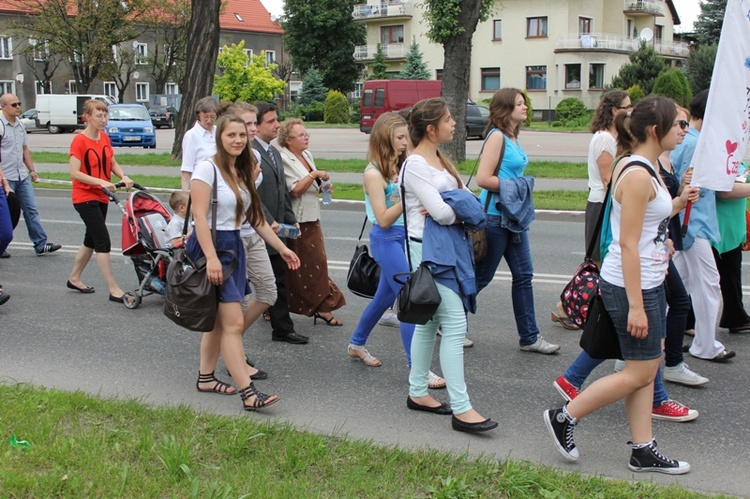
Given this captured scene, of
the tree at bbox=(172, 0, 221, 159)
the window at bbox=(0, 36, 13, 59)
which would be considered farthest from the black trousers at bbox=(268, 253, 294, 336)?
the window at bbox=(0, 36, 13, 59)

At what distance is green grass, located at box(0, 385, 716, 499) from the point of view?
11.8 ft

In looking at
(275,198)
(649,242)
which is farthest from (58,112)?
(649,242)

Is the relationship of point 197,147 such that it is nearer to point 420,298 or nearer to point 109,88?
point 420,298

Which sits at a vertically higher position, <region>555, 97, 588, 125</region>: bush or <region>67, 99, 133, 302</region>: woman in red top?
<region>555, 97, 588, 125</region>: bush

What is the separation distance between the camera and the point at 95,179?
7594 mm

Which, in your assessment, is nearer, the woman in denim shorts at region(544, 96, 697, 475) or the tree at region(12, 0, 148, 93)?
the woman in denim shorts at region(544, 96, 697, 475)

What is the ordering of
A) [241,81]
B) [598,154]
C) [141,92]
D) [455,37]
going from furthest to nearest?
1. [141,92]
2. [241,81]
3. [455,37]
4. [598,154]

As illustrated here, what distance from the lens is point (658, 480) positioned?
3.90 metres

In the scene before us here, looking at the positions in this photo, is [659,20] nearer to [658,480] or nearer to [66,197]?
[66,197]

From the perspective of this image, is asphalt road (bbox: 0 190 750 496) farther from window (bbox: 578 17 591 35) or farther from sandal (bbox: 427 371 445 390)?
window (bbox: 578 17 591 35)

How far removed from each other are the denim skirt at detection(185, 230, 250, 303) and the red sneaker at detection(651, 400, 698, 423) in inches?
96.3

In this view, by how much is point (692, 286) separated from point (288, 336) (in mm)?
2907

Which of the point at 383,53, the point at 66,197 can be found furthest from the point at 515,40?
the point at 66,197

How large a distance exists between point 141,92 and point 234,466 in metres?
71.8
